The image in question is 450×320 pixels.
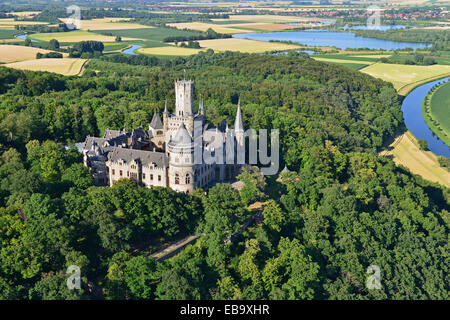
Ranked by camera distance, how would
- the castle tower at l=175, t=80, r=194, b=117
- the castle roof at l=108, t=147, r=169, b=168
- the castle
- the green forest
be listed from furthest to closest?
the castle tower at l=175, t=80, r=194, b=117 < the castle roof at l=108, t=147, r=169, b=168 < the castle < the green forest

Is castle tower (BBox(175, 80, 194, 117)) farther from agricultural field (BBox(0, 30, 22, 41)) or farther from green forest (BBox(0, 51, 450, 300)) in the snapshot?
agricultural field (BBox(0, 30, 22, 41))

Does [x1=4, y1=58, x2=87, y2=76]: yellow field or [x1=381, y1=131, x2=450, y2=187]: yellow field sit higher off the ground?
[x1=4, y1=58, x2=87, y2=76]: yellow field

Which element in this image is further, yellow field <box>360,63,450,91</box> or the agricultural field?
the agricultural field

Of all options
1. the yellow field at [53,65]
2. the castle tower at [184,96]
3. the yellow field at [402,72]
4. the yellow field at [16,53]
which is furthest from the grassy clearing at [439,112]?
the yellow field at [16,53]

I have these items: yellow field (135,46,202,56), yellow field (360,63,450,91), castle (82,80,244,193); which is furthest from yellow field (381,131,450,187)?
yellow field (135,46,202,56)

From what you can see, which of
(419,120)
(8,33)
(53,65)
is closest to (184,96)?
(419,120)

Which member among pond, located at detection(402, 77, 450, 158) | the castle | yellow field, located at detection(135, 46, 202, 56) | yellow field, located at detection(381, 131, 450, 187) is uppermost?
yellow field, located at detection(135, 46, 202, 56)

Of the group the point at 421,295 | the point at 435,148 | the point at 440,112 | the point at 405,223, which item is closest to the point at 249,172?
the point at 405,223
